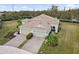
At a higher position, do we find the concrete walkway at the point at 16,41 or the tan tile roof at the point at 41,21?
the tan tile roof at the point at 41,21

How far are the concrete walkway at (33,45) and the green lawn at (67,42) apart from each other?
0.06m

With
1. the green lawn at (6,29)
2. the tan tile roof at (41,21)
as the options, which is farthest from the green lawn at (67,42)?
the green lawn at (6,29)

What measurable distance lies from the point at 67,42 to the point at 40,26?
384 millimetres

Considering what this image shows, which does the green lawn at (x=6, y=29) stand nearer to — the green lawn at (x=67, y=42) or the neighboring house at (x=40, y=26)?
the neighboring house at (x=40, y=26)

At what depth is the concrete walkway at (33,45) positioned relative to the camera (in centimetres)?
207

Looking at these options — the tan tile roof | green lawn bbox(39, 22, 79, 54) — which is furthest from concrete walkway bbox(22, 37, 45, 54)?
the tan tile roof

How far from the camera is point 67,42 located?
210 cm

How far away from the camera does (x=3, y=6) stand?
2100 mm

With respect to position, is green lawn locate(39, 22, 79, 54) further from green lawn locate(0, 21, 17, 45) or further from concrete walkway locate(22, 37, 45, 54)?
green lawn locate(0, 21, 17, 45)

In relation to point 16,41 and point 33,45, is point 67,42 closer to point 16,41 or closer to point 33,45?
point 33,45

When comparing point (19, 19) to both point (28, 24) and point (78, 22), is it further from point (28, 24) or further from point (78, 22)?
point (78, 22)

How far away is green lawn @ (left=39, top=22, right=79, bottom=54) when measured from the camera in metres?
2.07
